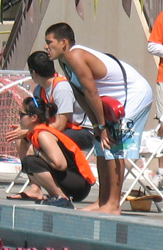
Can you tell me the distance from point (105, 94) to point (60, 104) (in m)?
1.25

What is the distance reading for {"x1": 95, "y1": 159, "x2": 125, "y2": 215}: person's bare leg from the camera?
5.30 meters

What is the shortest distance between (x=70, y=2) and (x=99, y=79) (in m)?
7.22

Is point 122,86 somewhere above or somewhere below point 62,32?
below

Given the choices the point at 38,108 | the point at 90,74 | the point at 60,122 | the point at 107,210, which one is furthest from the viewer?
the point at 60,122

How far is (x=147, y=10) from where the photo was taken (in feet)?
36.3

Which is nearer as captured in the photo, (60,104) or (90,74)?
(90,74)

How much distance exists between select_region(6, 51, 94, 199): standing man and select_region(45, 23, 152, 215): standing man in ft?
3.57

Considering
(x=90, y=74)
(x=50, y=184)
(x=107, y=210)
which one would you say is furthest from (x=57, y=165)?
(x=90, y=74)

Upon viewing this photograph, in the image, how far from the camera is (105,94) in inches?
213

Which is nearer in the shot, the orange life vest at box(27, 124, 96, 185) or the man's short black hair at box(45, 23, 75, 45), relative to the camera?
the man's short black hair at box(45, 23, 75, 45)

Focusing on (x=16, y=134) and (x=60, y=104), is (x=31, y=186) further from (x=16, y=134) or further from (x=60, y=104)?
(x=60, y=104)

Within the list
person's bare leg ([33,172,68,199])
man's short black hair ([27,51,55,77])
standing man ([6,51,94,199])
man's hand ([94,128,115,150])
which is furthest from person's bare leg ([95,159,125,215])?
man's short black hair ([27,51,55,77])

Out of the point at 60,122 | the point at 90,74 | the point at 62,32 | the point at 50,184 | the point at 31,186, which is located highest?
the point at 62,32

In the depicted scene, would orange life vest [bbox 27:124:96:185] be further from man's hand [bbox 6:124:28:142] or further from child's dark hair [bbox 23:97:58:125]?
man's hand [bbox 6:124:28:142]
